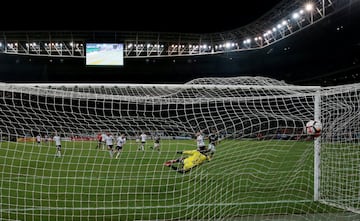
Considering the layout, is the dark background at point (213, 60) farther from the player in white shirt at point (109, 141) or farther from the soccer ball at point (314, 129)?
the soccer ball at point (314, 129)

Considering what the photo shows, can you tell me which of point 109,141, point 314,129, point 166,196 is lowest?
point 166,196

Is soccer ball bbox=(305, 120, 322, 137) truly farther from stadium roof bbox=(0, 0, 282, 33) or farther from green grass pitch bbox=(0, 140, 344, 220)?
stadium roof bbox=(0, 0, 282, 33)

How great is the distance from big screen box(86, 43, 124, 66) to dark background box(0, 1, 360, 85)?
2037mm

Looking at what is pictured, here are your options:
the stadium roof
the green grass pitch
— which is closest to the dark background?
the stadium roof

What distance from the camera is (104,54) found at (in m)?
29.2

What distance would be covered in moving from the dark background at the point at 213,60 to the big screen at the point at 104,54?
6.68ft

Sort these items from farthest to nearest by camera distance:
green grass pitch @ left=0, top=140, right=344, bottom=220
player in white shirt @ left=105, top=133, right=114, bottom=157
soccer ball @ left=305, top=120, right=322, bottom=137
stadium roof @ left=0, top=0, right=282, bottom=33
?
1. stadium roof @ left=0, top=0, right=282, bottom=33
2. player in white shirt @ left=105, top=133, right=114, bottom=157
3. green grass pitch @ left=0, top=140, right=344, bottom=220
4. soccer ball @ left=305, top=120, right=322, bottom=137

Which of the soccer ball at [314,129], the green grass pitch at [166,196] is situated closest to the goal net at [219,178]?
the green grass pitch at [166,196]

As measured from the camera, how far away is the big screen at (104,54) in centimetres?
2844

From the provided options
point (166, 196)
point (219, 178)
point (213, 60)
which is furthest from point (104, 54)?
point (166, 196)

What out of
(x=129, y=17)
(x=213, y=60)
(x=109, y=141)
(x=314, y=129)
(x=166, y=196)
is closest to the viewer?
(x=314, y=129)

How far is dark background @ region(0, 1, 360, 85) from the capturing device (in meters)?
27.4

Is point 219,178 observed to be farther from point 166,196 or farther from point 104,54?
point 104,54

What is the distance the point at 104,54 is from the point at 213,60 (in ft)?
41.4
